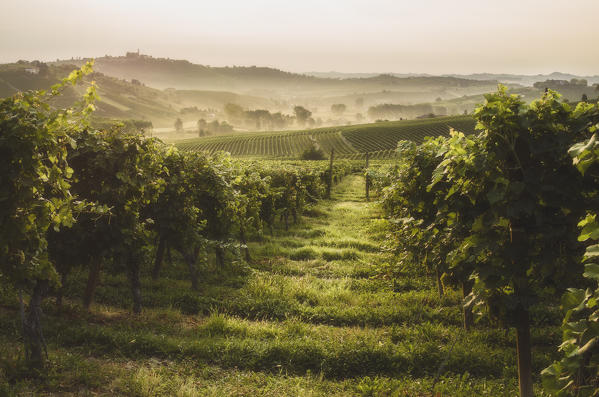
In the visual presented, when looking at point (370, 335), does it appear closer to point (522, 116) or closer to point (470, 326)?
point (470, 326)

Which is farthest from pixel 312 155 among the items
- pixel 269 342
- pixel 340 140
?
pixel 269 342

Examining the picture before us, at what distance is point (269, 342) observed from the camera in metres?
7.17

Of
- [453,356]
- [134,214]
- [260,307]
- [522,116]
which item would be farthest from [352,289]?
[522,116]

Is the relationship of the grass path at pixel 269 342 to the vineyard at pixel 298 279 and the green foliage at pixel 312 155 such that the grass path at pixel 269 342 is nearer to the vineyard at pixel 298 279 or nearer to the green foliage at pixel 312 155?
the vineyard at pixel 298 279

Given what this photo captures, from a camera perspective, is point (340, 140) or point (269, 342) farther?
point (340, 140)

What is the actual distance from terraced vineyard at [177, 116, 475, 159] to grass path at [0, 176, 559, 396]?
8911 centimetres

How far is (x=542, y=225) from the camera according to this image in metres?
4.76

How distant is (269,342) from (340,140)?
10999cm

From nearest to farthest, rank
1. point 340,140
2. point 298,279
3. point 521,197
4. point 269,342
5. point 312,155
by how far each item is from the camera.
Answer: point 521,197, point 269,342, point 298,279, point 312,155, point 340,140

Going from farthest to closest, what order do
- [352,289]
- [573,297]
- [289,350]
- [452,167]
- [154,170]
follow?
1. [352,289]
2. [154,170]
3. [289,350]
4. [452,167]
5. [573,297]

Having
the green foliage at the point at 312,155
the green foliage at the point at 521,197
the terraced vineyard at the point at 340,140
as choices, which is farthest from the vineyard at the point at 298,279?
the terraced vineyard at the point at 340,140

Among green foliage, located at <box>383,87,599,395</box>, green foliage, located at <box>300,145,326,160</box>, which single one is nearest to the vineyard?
green foliage, located at <box>383,87,599,395</box>

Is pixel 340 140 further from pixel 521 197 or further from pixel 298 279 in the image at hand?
pixel 521 197

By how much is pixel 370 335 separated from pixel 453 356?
158 centimetres
